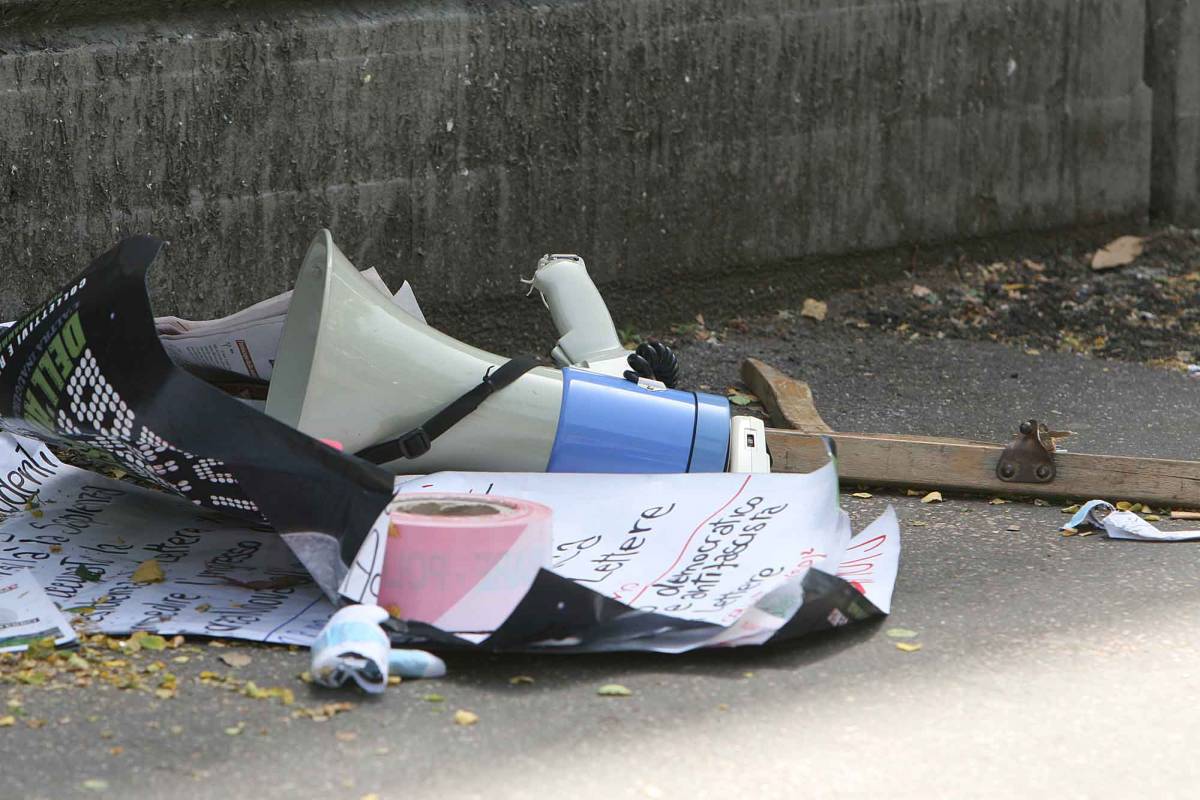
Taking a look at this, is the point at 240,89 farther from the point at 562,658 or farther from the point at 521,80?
the point at 562,658

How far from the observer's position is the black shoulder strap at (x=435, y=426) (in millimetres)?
2727

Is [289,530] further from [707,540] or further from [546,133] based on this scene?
[546,133]

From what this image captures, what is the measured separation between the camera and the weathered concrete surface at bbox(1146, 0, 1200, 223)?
17.8ft

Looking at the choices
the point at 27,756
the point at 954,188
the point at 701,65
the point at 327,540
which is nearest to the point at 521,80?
the point at 701,65

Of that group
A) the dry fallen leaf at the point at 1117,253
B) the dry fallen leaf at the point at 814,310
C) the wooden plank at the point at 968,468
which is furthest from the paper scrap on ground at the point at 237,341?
the dry fallen leaf at the point at 1117,253

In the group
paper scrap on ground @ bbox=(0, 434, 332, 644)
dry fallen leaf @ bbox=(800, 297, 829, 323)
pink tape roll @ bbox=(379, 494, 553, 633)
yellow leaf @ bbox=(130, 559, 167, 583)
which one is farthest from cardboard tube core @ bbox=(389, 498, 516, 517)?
dry fallen leaf @ bbox=(800, 297, 829, 323)

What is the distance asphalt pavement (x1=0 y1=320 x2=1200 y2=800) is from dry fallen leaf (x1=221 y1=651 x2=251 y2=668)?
1 centimetres

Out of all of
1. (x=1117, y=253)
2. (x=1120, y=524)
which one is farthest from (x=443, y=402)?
(x=1117, y=253)

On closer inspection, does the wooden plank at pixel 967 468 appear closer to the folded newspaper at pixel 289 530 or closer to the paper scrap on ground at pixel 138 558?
the folded newspaper at pixel 289 530

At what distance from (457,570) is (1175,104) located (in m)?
4.21

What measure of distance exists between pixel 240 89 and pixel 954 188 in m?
2.48

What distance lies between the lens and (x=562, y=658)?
2293 millimetres

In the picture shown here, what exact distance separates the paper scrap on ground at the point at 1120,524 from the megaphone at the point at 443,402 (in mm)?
740

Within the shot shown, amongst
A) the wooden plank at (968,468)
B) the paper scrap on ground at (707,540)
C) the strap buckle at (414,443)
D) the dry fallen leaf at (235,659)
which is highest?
the strap buckle at (414,443)
